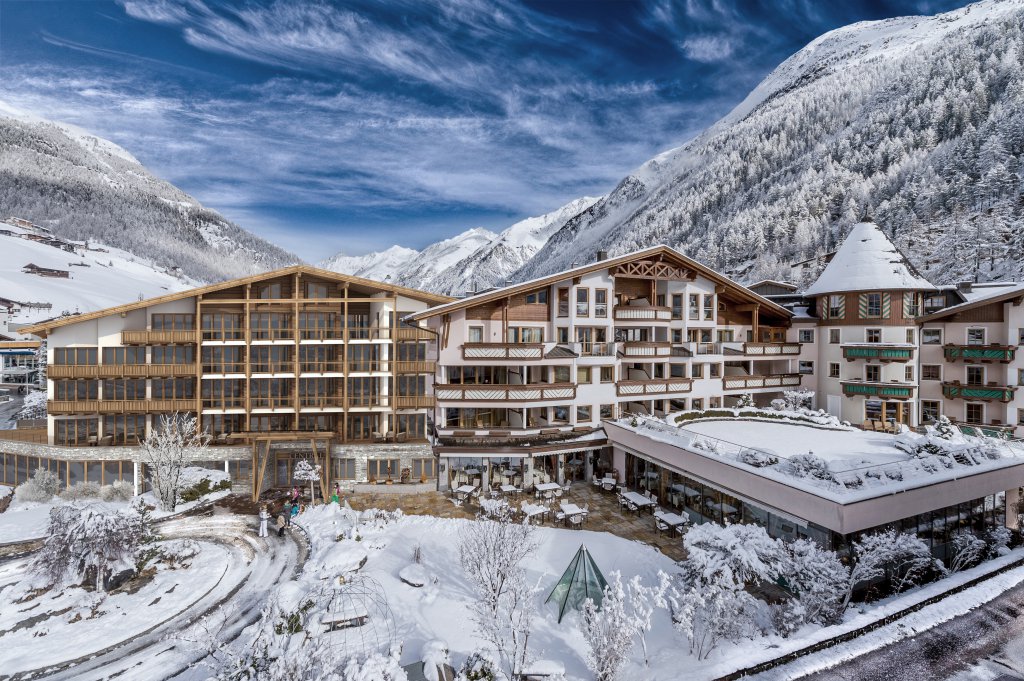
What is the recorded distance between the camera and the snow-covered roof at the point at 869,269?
3241 centimetres

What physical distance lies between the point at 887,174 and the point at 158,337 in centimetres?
11653

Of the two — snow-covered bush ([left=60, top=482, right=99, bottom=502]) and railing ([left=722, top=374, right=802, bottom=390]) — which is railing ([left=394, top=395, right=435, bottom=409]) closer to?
snow-covered bush ([left=60, top=482, right=99, bottom=502])

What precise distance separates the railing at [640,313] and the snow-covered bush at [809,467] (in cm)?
1408

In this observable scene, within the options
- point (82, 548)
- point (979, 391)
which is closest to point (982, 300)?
point (979, 391)

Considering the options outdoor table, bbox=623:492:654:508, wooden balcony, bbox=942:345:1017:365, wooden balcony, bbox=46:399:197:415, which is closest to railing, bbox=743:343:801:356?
wooden balcony, bbox=942:345:1017:365

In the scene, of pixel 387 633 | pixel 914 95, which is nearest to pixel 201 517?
pixel 387 633

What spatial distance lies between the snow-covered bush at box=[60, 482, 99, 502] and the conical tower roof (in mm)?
27617

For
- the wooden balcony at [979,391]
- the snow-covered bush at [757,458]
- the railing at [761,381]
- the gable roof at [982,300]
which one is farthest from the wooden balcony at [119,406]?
the wooden balcony at [979,391]

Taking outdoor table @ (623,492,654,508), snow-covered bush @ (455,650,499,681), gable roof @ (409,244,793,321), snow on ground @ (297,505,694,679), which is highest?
gable roof @ (409,244,793,321)

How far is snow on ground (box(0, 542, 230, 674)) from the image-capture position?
543 inches

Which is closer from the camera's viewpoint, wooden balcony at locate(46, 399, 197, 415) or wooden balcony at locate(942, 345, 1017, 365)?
wooden balcony at locate(46, 399, 197, 415)

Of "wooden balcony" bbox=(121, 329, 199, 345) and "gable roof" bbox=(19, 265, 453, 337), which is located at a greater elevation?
"gable roof" bbox=(19, 265, 453, 337)

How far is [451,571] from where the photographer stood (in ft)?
56.6

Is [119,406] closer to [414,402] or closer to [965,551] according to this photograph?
[414,402]
